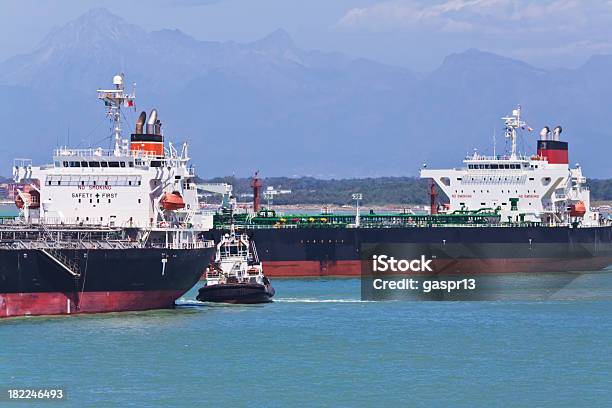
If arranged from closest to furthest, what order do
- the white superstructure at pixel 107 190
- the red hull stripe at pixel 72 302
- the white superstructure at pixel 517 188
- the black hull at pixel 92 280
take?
the black hull at pixel 92 280 → the red hull stripe at pixel 72 302 → the white superstructure at pixel 107 190 → the white superstructure at pixel 517 188

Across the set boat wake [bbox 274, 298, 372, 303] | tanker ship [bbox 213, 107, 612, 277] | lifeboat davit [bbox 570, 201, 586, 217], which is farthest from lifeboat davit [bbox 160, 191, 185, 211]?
lifeboat davit [bbox 570, 201, 586, 217]

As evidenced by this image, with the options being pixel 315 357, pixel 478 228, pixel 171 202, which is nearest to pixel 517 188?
pixel 478 228

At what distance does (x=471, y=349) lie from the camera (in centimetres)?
4706

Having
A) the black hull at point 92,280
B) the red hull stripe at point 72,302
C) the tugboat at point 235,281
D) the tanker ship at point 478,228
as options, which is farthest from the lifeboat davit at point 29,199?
the tanker ship at point 478,228

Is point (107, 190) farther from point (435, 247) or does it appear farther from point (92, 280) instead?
point (435, 247)

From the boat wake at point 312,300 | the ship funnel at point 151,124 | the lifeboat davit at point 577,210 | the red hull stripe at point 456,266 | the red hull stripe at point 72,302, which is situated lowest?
the boat wake at point 312,300

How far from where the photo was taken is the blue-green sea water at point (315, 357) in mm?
39750

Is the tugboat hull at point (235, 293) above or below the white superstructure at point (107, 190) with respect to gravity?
below

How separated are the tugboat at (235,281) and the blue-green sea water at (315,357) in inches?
35.3

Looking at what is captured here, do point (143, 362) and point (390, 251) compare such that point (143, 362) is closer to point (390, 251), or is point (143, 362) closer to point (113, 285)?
point (113, 285)

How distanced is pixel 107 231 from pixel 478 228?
99.4 feet

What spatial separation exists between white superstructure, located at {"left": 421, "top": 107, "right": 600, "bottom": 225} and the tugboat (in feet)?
89.0

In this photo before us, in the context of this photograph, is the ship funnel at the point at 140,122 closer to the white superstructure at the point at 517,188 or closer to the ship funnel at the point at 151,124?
the ship funnel at the point at 151,124

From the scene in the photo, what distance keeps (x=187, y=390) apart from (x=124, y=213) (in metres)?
15.4
